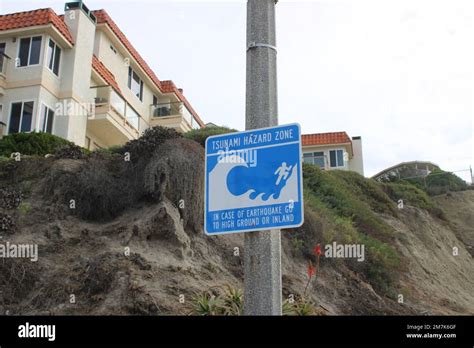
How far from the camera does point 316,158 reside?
142ft

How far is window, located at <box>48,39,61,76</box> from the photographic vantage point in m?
26.0

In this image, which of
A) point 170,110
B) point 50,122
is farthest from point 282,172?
point 170,110

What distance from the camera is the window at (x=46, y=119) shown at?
24891 millimetres

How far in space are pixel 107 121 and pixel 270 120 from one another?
2431 centimetres

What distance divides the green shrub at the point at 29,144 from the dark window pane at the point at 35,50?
519 centimetres

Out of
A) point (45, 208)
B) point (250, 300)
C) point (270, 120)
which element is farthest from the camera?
point (45, 208)

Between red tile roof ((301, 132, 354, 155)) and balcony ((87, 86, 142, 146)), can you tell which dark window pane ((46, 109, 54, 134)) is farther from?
red tile roof ((301, 132, 354, 155))

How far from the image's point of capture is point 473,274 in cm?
2717

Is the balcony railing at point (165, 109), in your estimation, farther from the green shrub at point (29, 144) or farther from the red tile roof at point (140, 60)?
the green shrub at point (29, 144)

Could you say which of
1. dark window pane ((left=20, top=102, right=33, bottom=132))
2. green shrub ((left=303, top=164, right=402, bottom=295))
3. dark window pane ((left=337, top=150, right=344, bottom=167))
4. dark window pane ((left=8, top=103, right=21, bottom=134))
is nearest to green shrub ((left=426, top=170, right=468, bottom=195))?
dark window pane ((left=337, top=150, right=344, bottom=167))

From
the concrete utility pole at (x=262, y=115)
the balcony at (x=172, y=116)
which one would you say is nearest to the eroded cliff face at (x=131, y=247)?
the concrete utility pole at (x=262, y=115)
